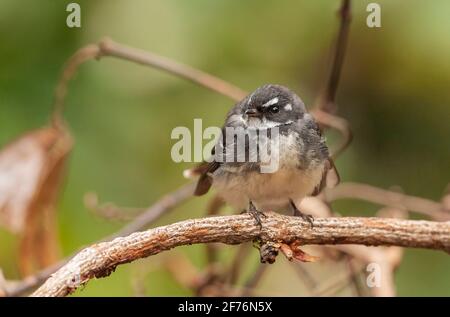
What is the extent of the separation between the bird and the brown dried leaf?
1.89 ft

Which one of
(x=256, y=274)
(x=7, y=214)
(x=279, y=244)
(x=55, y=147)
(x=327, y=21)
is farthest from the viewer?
(x=327, y=21)

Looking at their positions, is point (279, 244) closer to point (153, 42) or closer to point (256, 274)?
point (256, 274)

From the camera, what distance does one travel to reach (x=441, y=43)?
3.38 meters

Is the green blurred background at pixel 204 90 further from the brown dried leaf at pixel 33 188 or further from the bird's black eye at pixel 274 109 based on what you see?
the bird's black eye at pixel 274 109

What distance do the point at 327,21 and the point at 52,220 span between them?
1.61 meters

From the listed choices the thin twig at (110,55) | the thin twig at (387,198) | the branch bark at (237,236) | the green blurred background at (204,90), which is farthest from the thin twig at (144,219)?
the branch bark at (237,236)

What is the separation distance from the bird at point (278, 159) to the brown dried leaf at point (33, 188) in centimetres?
58

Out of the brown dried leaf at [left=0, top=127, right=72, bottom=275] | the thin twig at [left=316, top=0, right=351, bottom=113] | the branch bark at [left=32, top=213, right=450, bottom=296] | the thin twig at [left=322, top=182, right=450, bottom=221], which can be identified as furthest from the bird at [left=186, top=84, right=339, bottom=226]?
the brown dried leaf at [left=0, top=127, right=72, bottom=275]

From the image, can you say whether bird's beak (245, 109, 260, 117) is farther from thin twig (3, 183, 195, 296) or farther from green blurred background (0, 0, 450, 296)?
green blurred background (0, 0, 450, 296)

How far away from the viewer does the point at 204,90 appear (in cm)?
379

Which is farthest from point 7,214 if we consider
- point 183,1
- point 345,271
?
point 345,271

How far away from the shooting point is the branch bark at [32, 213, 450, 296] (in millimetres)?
2146

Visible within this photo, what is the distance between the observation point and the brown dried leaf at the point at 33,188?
9.78ft

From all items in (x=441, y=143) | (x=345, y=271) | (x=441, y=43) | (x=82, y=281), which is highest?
(x=441, y=43)
